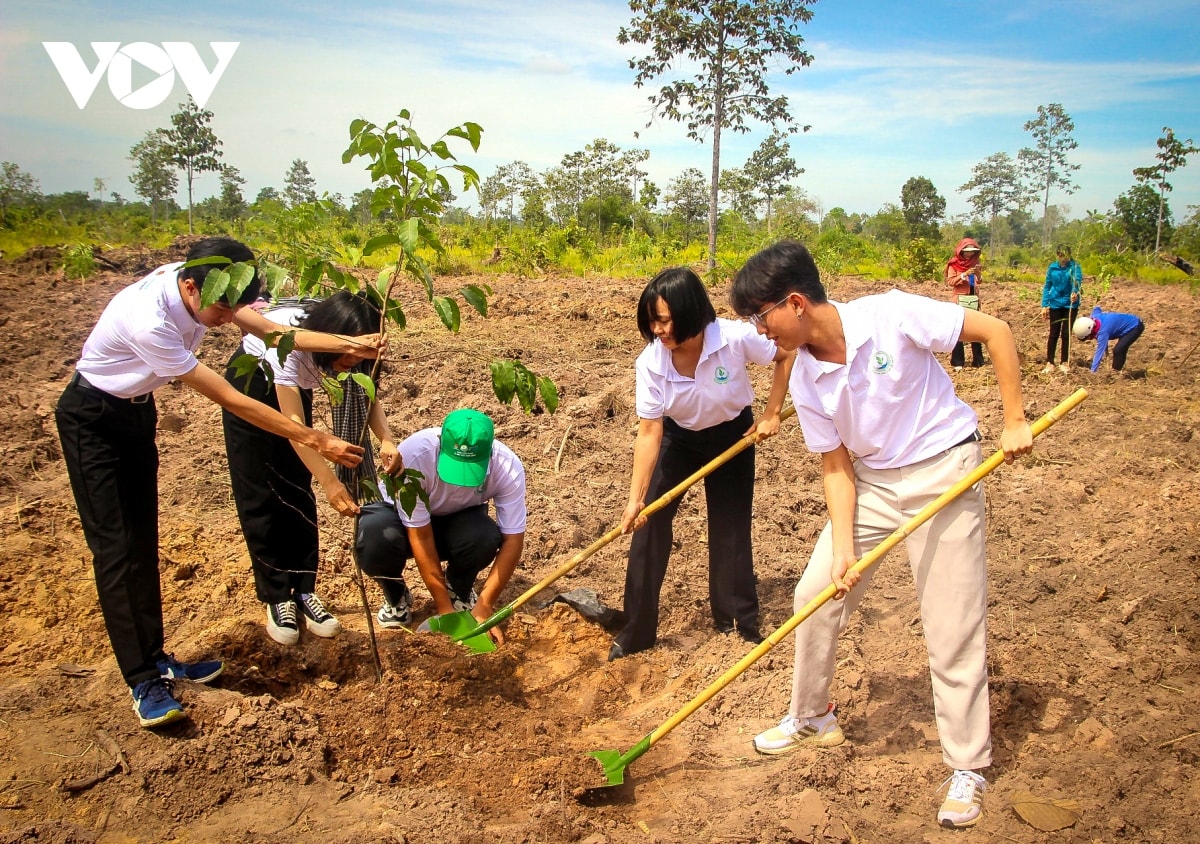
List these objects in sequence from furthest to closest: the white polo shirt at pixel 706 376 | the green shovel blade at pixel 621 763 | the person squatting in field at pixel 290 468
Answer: the white polo shirt at pixel 706 376 < the person squatting in field at pixel 290 468 < the green shovel blade at pixel 621 763

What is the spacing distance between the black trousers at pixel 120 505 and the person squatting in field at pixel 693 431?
172 cm

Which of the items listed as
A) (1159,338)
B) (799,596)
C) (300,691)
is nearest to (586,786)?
(799,596)

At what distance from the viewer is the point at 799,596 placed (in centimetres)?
273

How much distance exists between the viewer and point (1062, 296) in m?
8.66

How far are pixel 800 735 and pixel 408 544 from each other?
1.84 metres

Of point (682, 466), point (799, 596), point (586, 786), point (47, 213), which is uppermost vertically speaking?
point (47, 213)

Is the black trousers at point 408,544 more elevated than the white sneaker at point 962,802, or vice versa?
the black trousers at point 408,544

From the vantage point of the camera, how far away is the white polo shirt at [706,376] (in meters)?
3.26

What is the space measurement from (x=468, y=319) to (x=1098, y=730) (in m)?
8.84

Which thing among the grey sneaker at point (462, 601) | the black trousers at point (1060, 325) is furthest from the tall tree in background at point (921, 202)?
the grey sneaker at point (462, 601)

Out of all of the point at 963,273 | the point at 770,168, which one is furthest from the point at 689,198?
the point at 963,273

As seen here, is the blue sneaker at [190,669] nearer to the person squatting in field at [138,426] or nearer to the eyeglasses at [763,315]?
the person squatting in field at [138,426]

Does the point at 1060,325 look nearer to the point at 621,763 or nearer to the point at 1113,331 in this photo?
the point at 1113,331

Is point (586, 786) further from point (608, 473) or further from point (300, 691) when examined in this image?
point (608, 473)
